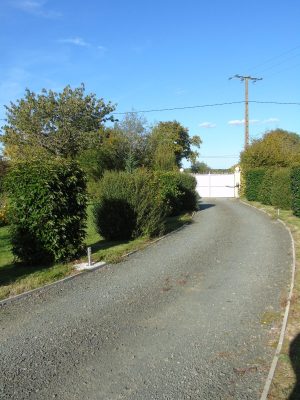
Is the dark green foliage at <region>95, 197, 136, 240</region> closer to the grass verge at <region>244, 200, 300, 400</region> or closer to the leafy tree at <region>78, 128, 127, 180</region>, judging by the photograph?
the grass verge at <region>244, 200, 300, 400</region>

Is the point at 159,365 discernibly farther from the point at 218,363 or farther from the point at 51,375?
the point at 51,375

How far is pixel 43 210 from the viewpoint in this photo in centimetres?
996

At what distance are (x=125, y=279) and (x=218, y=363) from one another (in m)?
4.43

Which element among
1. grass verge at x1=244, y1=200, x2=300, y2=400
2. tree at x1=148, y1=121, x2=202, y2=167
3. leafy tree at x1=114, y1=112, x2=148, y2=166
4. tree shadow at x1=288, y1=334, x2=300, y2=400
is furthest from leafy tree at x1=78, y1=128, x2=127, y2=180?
tree at x1=148, y1=121, x2=202, y2=167

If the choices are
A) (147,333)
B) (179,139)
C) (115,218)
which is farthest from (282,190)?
(179,139)

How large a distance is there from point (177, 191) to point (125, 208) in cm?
965

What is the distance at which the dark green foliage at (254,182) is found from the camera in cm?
3281

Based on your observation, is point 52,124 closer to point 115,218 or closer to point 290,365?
point 115,218

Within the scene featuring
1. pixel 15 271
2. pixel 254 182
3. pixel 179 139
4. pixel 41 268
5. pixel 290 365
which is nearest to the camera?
pixel 290 365

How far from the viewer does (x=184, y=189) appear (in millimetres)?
26047

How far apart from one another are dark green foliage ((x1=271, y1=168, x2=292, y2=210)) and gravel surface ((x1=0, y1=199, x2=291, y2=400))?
48.4 ft

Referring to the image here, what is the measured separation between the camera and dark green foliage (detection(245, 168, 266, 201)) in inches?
1292

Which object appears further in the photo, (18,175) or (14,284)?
(18,175)

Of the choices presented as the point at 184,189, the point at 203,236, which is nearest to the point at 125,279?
the point at 203,236
